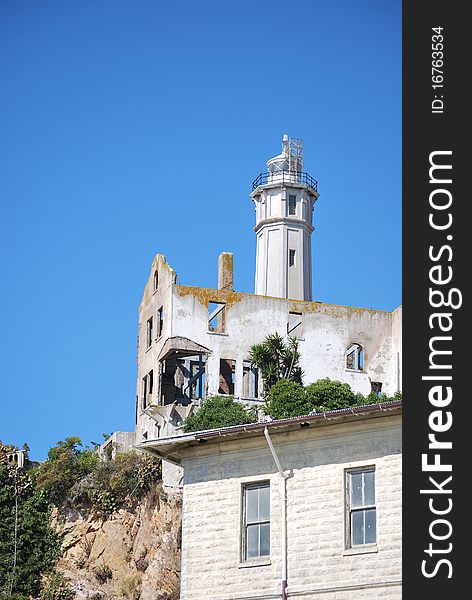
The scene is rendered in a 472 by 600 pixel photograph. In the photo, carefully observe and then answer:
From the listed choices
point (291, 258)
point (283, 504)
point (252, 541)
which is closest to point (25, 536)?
point (291, 258)

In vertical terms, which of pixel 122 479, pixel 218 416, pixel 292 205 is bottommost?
pixel 122 479

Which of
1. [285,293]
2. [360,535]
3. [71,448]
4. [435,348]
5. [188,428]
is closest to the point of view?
[435,348]

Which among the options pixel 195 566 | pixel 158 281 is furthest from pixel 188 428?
pixel 195 566

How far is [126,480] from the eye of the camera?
60.7 metres

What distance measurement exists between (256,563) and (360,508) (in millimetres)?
2526

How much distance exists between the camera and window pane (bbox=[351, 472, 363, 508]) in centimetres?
3083

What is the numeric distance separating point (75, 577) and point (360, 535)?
29612mm

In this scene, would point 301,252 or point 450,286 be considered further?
point 301,252

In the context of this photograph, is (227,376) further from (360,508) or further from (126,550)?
(360,508)

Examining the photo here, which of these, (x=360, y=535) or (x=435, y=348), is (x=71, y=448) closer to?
(x=360, y=535)

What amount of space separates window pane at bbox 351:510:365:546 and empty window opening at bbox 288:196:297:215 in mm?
55410

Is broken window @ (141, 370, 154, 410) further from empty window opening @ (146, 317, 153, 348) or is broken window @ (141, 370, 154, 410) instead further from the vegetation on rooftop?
the vegetation on rooftop

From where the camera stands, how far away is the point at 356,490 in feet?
101

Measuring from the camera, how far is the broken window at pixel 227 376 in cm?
6308
